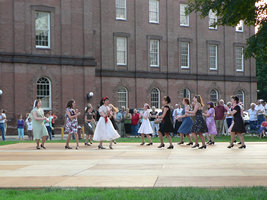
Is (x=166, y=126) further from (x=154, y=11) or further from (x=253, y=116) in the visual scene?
(x=154, y=11)

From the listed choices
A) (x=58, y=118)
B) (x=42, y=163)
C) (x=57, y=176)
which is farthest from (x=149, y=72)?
(x=57, y=176)

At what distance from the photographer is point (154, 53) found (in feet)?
139

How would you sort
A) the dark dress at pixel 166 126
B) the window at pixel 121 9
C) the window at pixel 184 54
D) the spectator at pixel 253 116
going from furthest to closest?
1. the window at pixel 184 54
2. the window at pixel 121 9
3. the spectator at pixel 253 116
4. the dark dress at pixel 166 126

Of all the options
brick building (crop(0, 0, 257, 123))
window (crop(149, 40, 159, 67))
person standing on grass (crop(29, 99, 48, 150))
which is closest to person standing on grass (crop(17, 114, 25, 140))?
brick building (crop(0, 0, 257, 123))

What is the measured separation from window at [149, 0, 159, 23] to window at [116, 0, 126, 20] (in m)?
2.75

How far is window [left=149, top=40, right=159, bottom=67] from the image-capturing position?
42263 millimetres

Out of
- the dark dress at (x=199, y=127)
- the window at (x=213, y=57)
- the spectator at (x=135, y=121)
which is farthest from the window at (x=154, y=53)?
the dark dress at (x=199, y=127)

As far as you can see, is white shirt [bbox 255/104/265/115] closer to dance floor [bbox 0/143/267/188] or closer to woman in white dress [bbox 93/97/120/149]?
woman in white dress [bbox 93/97/120/149]

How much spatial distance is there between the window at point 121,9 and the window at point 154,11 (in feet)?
9.04

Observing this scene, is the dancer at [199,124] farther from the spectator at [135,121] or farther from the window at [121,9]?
the window at [121,9]

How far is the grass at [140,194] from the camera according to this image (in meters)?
6.71

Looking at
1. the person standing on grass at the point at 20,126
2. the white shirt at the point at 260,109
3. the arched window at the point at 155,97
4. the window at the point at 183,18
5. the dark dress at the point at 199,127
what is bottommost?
the person standing on grass at the point at 20,126

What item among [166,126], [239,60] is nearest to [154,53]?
[239,60]

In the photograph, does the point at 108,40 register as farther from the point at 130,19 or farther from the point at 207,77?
the point at 207,77
